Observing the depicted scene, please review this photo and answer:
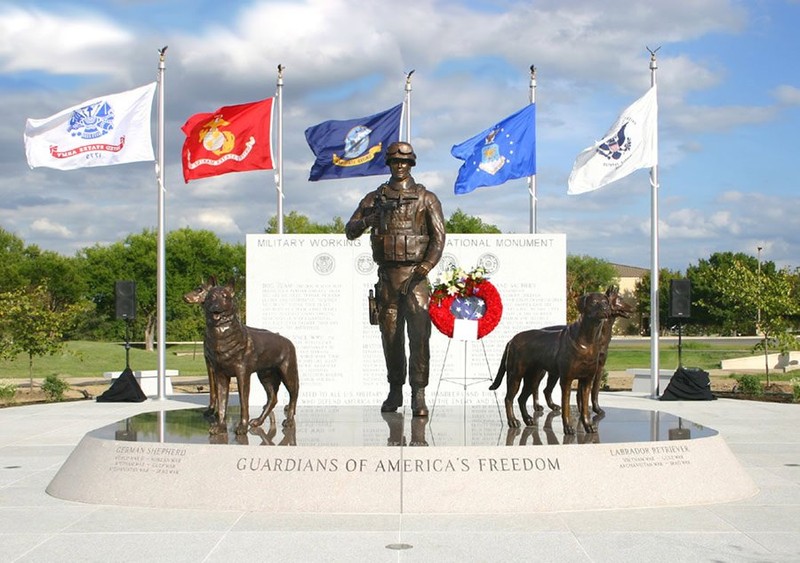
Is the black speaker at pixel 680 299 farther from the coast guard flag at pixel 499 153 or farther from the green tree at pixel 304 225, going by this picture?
the green tree at pixel 304 225

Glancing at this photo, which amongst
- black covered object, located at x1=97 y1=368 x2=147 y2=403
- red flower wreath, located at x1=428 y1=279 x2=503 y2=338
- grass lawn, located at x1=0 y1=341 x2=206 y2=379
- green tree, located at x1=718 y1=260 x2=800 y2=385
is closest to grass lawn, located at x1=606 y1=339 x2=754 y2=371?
green tree, located at x1=718 y1=260 x2=800 y2=385

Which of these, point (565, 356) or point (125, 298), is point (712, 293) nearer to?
point (125, 298)

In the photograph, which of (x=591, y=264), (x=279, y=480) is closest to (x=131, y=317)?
(x=279, y=480)

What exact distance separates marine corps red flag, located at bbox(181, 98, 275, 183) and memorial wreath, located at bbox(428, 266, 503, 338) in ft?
23.1

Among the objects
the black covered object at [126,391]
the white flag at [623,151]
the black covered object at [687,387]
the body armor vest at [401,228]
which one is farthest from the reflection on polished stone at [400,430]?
the black covered object at [126,391]

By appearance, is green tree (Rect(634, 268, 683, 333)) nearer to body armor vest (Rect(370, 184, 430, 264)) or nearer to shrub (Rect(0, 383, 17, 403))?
shrub (Rect(0, 383, 17, 403))

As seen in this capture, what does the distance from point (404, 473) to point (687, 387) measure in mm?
14053

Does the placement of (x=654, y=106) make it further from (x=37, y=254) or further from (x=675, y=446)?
(x=37, y=254)

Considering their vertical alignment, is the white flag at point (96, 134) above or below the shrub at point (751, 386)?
above

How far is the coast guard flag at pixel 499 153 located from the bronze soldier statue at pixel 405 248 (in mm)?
8739

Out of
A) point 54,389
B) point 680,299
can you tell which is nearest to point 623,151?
point 680,299

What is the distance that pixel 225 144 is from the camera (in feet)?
61.8

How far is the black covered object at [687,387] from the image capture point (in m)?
20.4

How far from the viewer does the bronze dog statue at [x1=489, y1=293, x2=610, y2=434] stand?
8.86 meters
